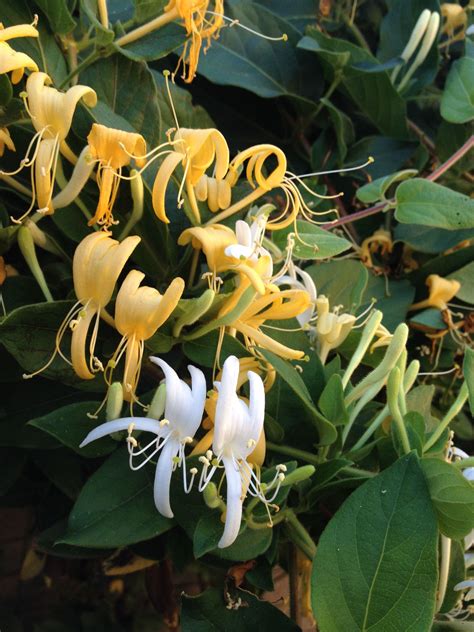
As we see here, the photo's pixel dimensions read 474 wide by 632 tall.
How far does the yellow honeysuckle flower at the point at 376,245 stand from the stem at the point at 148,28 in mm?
291

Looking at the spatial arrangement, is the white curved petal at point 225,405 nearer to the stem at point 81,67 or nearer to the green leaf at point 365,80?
the stem at point 81,67

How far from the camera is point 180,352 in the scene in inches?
20.6

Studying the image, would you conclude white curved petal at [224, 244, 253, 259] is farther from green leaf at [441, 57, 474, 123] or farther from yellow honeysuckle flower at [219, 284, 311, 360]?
green leaf at [441, 57, 474, 123]

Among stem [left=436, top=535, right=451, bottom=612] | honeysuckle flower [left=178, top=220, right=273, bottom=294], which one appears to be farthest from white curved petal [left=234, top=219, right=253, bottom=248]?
stem [left=436, top=535, right=451, bottom=612]

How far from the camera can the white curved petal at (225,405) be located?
0.38 metres

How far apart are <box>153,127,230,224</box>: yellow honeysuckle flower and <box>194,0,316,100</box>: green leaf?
266 millimetres

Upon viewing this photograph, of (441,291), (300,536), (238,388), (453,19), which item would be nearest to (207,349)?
(238,388)

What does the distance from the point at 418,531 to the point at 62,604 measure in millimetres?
653

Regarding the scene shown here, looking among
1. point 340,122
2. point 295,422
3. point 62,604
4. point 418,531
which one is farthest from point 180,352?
point 62,604

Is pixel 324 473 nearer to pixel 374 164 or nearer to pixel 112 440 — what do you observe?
pixel 112 440

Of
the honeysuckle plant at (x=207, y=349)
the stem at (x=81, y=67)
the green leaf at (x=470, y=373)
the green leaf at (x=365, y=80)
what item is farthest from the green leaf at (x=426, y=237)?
the stem at (x=81, y=67)

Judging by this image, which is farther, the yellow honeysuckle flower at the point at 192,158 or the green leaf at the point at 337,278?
the green leaf at the point at 337,278

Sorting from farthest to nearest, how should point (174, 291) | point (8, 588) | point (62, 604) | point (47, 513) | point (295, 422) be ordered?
point (8, 588) → point (62, 604) → point (47, 513) → point (295, 422) → point (174, 291)

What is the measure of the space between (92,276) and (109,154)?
2.6 inches
